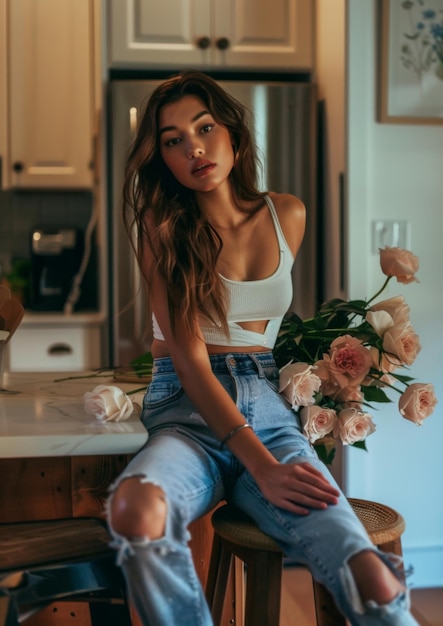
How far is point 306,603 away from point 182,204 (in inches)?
60.3

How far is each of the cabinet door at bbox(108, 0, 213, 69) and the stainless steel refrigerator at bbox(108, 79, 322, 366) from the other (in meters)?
0.15

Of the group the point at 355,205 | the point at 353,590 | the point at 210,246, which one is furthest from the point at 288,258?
the point at 355,205

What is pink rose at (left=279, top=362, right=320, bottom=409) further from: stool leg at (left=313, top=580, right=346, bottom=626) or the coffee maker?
the coffee maker

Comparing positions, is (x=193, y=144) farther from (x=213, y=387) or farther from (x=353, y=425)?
(x=353, y=425)

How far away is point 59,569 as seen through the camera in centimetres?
112

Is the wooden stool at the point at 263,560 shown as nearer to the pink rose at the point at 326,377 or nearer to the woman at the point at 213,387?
the woman at the point at 213,387

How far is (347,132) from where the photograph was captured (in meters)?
2.84

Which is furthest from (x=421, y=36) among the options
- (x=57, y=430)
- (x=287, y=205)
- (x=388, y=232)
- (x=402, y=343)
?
(x=57, y=430)

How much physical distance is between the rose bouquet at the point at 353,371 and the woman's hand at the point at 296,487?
7.6 inches

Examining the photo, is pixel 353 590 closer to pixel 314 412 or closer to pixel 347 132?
pixel 314 412

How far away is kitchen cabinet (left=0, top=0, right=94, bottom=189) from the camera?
3.46 meters

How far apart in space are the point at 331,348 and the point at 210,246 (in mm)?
278

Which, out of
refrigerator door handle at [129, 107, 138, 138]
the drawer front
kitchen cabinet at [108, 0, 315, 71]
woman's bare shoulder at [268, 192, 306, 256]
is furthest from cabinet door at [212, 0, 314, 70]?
woman's bare shoulder at [268, 192, 306, 256]

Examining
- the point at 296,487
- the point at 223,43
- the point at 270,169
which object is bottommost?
the point at 296,487
